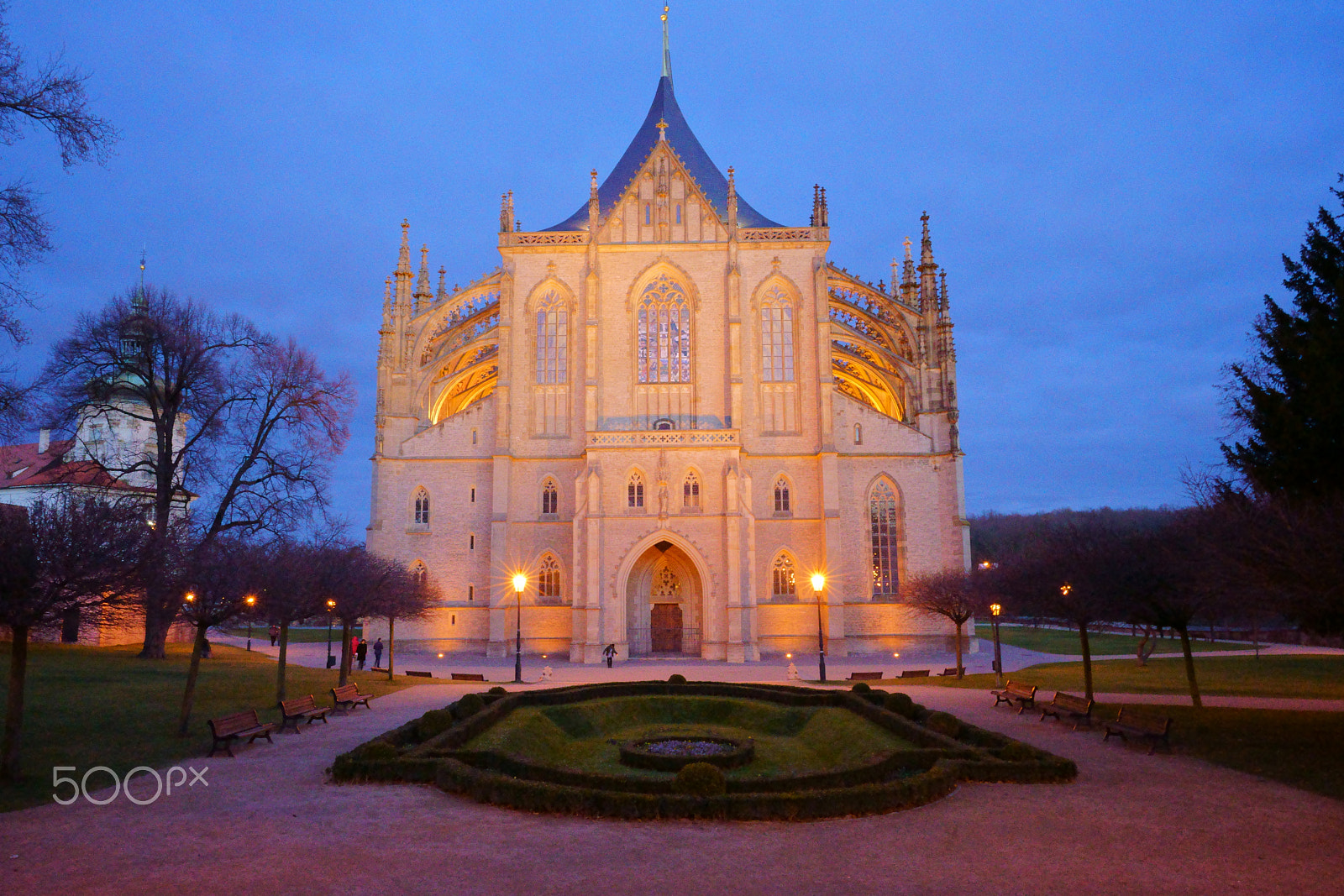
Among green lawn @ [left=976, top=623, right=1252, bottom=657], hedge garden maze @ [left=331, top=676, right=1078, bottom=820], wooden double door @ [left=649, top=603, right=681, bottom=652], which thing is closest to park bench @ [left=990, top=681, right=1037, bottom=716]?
hedge garden maze @ [left=331, top=676, right=1078, bottom=820]

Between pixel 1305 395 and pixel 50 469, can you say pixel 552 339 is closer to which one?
pixel 50 469

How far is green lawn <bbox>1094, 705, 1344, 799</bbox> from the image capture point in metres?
14.5

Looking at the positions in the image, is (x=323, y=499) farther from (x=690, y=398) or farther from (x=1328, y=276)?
(x=1328, y=276)

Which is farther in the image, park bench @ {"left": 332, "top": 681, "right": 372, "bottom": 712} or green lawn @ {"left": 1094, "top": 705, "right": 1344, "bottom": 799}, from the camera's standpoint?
park bench @ {"left": 332, "top": 681, "right": 372, "bottom": 712}

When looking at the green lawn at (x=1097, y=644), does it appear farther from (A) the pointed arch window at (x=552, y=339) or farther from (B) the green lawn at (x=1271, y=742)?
(A) the pointed arch window at (x=552, y=339)

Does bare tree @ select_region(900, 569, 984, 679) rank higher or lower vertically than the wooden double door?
higher

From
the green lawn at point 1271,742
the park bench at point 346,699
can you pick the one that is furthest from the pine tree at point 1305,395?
the park bench at point 346,699

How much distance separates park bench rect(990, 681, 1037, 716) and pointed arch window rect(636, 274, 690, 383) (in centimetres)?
2556

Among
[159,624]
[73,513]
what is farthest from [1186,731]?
[159,624]

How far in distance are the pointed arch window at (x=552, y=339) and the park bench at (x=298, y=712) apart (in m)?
26.2

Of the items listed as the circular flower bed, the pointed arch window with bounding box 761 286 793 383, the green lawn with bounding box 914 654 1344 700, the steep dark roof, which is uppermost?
the steep dark roof

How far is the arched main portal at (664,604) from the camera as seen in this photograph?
140ft

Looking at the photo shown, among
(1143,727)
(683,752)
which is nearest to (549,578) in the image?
(683,752)

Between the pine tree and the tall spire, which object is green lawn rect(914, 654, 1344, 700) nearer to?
the pine tree
